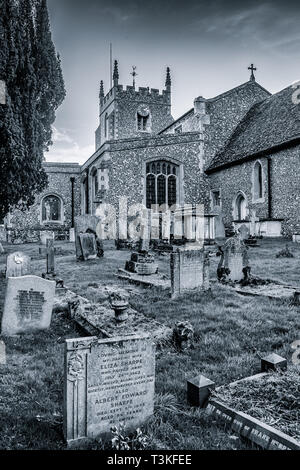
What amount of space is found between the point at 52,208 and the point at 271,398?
26.1 m

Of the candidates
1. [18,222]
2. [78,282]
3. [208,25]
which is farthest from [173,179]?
[208,25]

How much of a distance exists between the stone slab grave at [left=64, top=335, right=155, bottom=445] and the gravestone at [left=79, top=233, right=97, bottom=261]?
9.98m

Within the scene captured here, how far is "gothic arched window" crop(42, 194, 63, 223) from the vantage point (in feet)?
89.4

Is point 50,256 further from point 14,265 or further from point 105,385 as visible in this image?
point 105,385

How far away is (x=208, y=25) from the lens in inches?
213

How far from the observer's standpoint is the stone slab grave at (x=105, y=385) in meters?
2.63

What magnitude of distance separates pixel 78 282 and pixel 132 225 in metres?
11.9

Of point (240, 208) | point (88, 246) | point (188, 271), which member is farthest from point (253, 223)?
point (188, 271)

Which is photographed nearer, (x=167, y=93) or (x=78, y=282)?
(x=78, y=282)

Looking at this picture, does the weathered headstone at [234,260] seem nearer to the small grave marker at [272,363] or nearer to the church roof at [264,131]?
the small grave marker at [272,363]

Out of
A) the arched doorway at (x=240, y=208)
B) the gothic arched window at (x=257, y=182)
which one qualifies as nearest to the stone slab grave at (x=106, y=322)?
the gothic arched window at (x=257, y=182)

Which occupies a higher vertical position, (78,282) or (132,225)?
(132,225)

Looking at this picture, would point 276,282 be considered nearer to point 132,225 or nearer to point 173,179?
point 132,225

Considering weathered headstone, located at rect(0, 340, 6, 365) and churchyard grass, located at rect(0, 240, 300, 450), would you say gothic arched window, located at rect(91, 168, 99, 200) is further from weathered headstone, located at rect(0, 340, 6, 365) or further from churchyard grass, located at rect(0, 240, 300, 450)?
weathered headstone, located at rect(0, 340, 6, 365)
